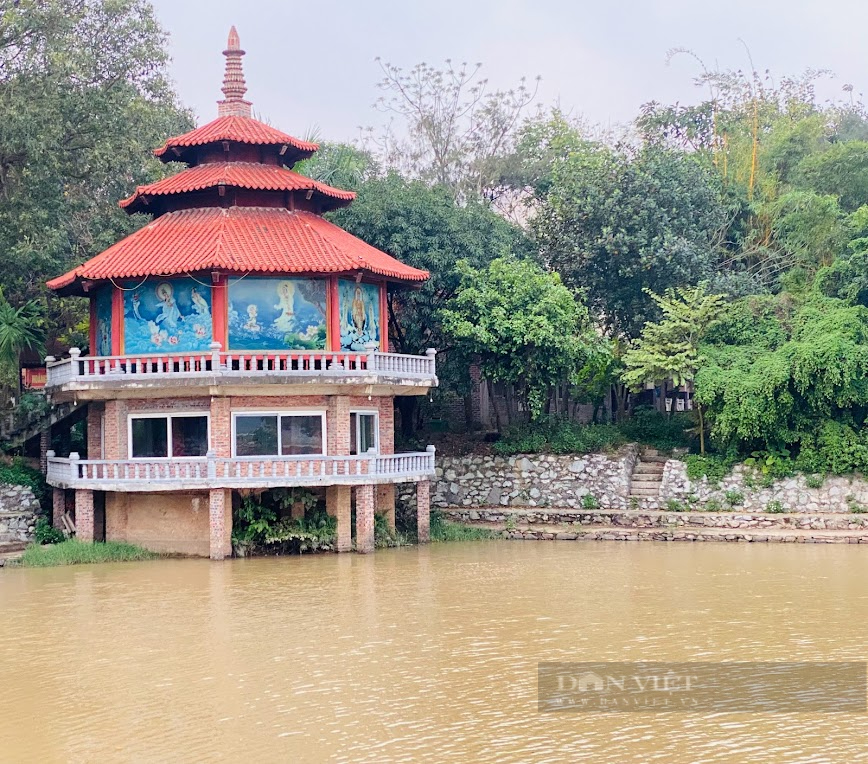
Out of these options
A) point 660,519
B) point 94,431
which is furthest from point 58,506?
point 660,519

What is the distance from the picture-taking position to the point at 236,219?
94.9 ft

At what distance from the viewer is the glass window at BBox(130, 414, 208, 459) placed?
90.8ft

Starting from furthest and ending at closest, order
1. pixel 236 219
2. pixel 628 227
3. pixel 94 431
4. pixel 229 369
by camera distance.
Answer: pixel 628 227, pixel 94 431, pixel 236 219, pixel 229 369

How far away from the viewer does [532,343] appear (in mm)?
31109

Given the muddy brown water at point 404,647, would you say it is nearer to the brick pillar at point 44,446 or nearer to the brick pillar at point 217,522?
the brick pillar at point 217,522

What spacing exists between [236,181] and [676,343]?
40.0 ft

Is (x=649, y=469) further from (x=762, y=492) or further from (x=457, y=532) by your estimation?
(x=457, y=532)

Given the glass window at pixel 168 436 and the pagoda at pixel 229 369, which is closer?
the pagoda at pixel 229 369

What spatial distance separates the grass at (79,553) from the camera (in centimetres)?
2636

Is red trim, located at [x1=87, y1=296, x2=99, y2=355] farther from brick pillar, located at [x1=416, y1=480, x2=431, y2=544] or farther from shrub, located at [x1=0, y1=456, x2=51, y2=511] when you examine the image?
brick pillar, located at [x1=416, y1=480, x2=431, y2=544]

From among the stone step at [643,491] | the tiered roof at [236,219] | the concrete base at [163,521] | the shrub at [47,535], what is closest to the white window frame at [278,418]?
the concrete base at [163,521]

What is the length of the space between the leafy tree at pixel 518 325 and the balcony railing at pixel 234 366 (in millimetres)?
3218

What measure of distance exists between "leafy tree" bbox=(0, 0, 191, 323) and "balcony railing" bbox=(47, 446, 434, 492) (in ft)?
22.5

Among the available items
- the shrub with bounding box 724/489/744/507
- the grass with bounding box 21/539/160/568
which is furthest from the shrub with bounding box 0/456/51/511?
the shrub with bounding box 724/489/744/507
